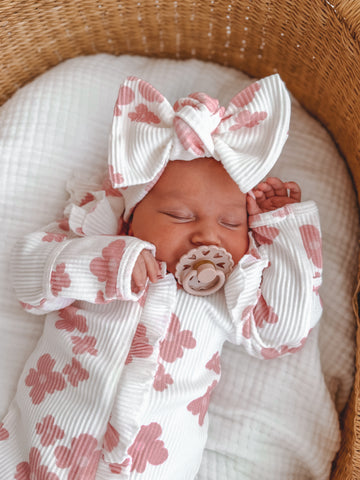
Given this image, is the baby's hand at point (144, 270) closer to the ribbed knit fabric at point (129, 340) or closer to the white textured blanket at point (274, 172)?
the ribbed knit fabric at point (129, 340)

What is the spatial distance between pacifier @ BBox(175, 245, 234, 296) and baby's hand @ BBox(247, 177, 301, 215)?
0.71ft

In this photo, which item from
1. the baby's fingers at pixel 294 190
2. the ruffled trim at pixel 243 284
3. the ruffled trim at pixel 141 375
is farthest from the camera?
the baby's fingers at pixel 294 190

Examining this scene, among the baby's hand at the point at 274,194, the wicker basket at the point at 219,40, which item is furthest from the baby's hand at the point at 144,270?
the wicker basket at the point at 219,40

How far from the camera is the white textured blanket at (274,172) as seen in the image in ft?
4.18

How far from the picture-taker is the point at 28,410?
117 centimetres

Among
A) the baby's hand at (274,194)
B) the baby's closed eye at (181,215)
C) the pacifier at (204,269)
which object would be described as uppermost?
the baby's hand at (274,194)

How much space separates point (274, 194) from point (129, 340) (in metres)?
0.51

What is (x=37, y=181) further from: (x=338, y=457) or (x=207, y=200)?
(x=338, y=457)

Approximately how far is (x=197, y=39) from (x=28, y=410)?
1.12 m

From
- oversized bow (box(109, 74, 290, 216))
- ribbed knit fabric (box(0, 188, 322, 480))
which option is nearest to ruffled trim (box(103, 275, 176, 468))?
ribbed knit fabric (box(0, 188, 322, 480))

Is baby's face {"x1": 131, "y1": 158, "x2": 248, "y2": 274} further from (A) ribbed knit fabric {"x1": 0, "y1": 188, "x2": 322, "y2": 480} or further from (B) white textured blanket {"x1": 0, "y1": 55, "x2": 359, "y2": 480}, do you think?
(B) white textured blanket {"x1": 0, "y1": 55, "x2": 359, "y2": 480}

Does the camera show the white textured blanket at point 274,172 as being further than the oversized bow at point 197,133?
Yes

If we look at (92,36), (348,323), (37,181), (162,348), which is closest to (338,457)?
(348,323)

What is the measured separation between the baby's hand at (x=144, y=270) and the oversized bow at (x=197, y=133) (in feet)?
0.51
